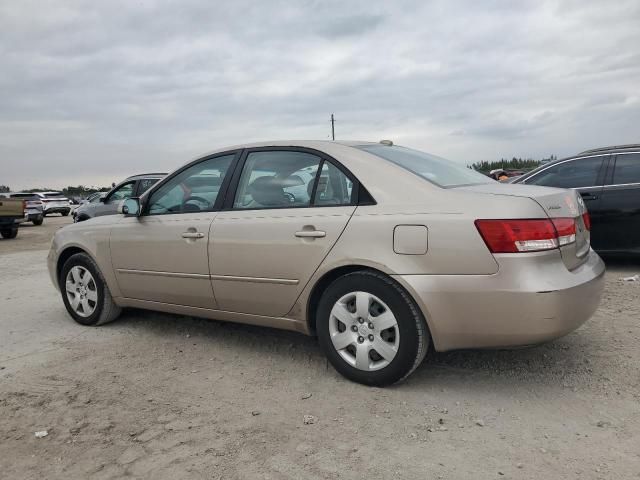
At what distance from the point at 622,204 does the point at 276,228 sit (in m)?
4.89

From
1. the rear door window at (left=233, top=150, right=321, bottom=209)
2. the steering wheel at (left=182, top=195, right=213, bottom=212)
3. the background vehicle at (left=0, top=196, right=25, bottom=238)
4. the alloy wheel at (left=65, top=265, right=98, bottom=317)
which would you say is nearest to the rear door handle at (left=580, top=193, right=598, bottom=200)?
the rear door window at (left=233, top=150, right=321, bottom=209)

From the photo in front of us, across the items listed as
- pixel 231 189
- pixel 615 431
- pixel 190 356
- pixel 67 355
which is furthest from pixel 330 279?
pixel 67 355

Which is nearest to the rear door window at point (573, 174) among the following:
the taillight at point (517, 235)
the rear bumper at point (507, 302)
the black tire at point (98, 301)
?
the rear bumper at point (507, 302)

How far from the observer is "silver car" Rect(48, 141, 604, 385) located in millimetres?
2943

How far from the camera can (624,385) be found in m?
3.27

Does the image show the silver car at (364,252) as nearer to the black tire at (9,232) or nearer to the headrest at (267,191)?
the headrest at (267,191)

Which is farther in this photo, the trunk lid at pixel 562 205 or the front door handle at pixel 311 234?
the front door handle at pixel 311 234

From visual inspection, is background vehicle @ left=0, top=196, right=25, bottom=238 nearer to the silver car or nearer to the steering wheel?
the silver car

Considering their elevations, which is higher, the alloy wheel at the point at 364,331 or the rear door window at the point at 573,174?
the rear door window at the point at 573,174

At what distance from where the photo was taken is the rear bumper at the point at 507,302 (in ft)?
9.46

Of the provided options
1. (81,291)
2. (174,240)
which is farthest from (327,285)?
(81,291)

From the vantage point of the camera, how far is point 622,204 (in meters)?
6.55

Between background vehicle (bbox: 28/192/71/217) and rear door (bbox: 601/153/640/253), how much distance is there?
31317 mm

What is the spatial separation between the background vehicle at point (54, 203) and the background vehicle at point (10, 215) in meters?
15.8
